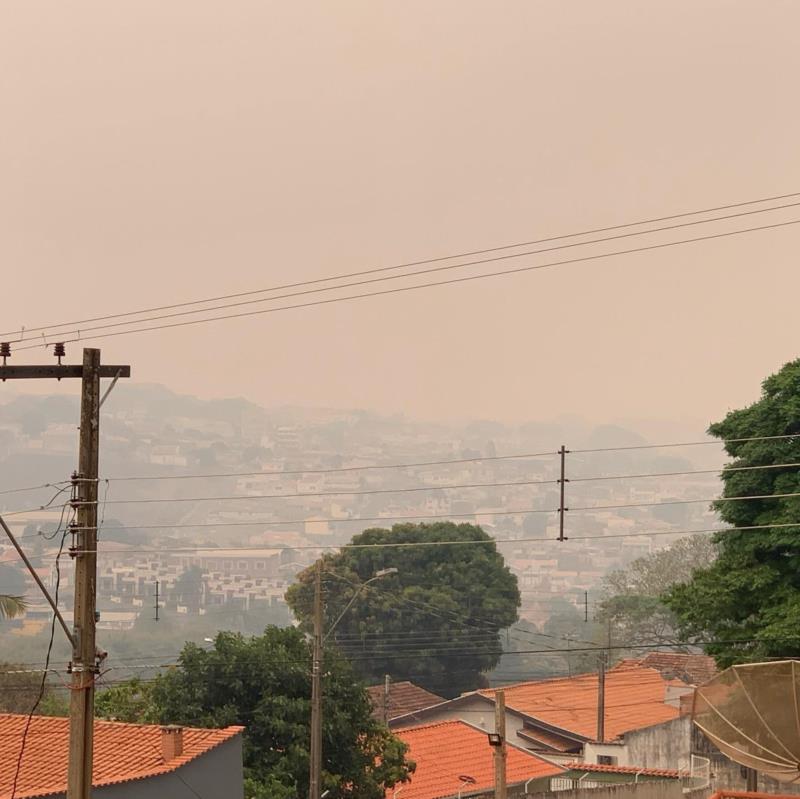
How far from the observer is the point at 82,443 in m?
20.5

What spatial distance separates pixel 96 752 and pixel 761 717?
17.0 metres

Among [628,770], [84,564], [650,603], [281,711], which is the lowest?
[628,770]

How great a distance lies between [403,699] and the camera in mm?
99188

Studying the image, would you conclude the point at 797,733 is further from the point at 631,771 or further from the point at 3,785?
the point at 631,771

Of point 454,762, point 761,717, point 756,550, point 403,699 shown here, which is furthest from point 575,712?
point 761,717

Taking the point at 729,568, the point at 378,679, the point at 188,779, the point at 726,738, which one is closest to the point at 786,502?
the point at 729,568

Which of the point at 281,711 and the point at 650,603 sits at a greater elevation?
the point at 281,711

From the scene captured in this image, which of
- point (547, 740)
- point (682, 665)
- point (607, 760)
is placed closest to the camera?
point (607, 760)

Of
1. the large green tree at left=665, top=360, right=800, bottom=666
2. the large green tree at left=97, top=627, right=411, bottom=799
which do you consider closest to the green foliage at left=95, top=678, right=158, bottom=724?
the large green tree at left=97, top=627, right=411, bottom=799

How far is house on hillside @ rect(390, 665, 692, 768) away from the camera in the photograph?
72.5 m

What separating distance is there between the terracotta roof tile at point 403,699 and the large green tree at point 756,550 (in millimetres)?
55736

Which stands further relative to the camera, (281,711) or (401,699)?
(401,699)

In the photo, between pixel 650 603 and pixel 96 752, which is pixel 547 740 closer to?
pixel 96 752

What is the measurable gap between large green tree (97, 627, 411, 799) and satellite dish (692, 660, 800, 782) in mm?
25566
